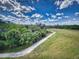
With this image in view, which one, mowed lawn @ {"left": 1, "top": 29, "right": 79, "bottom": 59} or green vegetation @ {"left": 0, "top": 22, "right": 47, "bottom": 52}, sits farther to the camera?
green vegetation @ {"left": 0, "top": 22, "right": 47, "bottom": 52}

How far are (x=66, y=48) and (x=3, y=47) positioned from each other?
2378mm

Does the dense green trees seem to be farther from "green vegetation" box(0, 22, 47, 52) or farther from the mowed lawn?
the mowed lawn

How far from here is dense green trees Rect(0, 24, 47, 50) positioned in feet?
26.4

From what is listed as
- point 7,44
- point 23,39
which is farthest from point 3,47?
point 23,39

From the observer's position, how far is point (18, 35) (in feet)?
26.8

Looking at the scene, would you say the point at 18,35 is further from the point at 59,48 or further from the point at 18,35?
the point at 59,48

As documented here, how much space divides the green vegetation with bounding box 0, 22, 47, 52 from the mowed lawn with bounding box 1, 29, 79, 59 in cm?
49

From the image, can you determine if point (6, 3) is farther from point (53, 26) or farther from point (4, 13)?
point (53, 26)

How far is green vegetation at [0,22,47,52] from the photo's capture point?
8.04 metres

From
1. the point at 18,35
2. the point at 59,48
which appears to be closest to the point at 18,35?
the point at 18,35

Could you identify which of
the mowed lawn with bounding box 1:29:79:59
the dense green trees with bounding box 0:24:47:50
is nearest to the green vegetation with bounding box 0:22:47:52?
the dense green trees with bounding box 0:24:47:50

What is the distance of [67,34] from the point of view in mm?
8234

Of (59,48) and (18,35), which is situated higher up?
(18,35)

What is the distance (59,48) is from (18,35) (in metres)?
1.67
